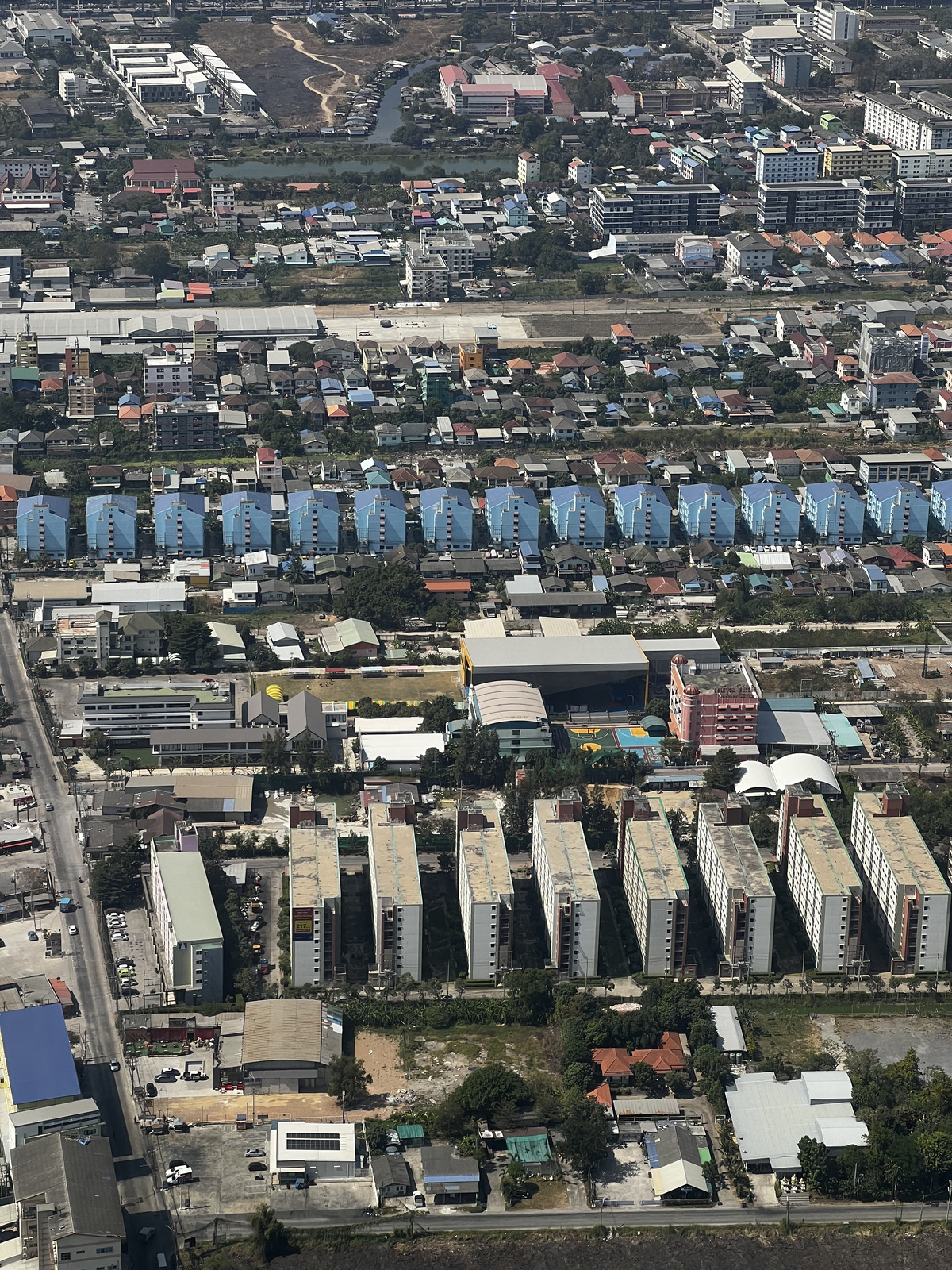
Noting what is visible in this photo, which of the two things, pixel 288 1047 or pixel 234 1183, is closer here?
pixel 234 1183

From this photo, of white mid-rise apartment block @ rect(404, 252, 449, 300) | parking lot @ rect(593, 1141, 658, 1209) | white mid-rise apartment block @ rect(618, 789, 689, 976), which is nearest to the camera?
parking lot @ rect(593, 1141, 658, 1209)

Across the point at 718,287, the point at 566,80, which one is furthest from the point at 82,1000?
the point at 566,80

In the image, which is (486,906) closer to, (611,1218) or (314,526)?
(611,1218)

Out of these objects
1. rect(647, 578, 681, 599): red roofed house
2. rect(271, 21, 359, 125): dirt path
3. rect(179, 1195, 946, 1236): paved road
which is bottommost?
rect(179, 1195, 946, 1236): paved road

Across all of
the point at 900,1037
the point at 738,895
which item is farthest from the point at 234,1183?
the point at 900,1037

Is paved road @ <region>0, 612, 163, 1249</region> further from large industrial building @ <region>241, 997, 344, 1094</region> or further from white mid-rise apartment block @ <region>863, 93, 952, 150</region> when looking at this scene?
white mid-rise apartment block @ <region>863, 93, 952, 150</region>

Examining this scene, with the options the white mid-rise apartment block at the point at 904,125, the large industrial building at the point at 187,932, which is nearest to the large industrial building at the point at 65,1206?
the large industrial building at the point at 187,932

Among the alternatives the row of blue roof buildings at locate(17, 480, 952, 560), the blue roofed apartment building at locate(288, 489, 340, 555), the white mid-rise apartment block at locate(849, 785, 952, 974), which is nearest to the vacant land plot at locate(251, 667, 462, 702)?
the blue roofed apartment building at locate(288, 489, 340, 555)
